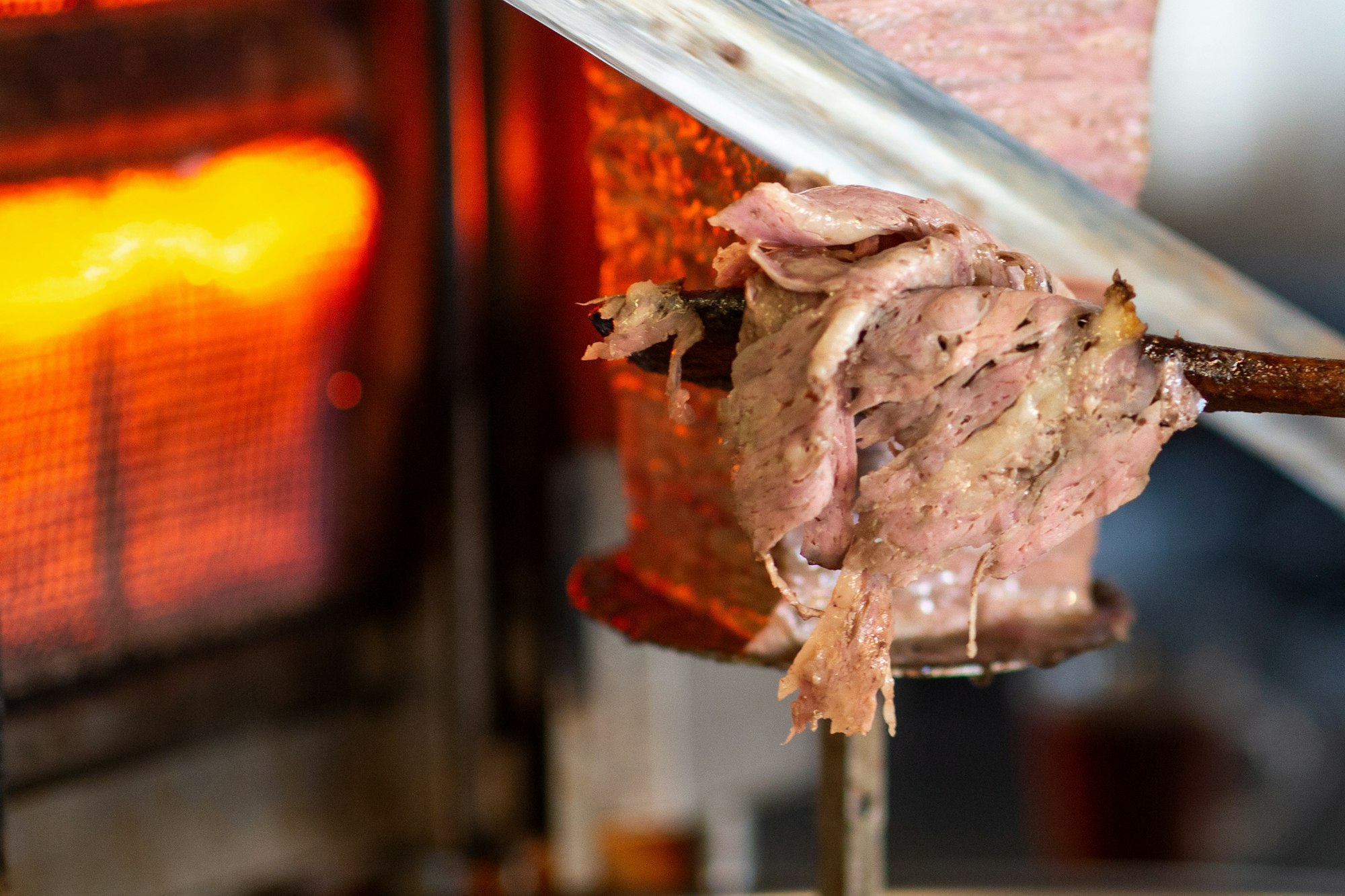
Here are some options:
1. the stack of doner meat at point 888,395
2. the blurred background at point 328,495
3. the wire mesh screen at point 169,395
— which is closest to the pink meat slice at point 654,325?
the stack of doner meat at point 888,395

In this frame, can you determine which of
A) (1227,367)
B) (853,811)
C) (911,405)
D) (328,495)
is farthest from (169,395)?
(1227,367)

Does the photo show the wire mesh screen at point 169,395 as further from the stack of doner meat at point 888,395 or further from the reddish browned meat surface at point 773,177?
the stack of doner meat at point 888,395

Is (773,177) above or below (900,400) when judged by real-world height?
above

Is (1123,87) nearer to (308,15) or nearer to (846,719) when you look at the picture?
(846,719)

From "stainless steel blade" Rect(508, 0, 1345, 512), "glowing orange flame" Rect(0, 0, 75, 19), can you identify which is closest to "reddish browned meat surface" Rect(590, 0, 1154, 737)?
"stainless steel blade" Rect(508, 0, 1345, 512)

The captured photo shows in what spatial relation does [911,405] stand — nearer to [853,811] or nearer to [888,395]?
[888,395]

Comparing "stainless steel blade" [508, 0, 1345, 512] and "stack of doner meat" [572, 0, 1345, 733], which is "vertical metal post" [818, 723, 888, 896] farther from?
"stainless steel blade" [508, 0, 1345, 512]

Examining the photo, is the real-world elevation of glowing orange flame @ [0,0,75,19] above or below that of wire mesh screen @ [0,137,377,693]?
above
